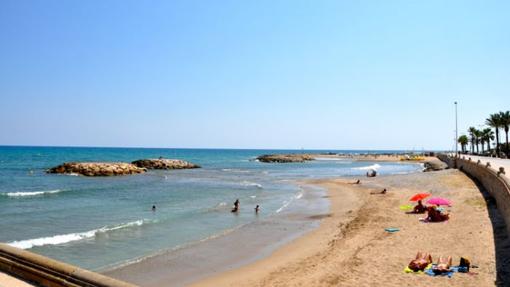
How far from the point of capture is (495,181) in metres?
23.1

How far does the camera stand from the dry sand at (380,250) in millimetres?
13055

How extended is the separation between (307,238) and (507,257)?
30.8 ft

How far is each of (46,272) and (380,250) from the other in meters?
13.2

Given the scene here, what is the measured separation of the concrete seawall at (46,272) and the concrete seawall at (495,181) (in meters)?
15.1

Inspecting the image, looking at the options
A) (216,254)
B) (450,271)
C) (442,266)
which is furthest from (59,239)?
(450,271)

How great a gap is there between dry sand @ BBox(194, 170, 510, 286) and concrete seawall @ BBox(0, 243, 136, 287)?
7917 mm

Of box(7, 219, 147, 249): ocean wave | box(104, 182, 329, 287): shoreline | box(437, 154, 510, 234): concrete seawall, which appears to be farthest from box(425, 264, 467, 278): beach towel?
box(7, 219, 147, 249): ocean wave

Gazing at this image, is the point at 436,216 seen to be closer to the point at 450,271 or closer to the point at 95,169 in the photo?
the point at 450,271

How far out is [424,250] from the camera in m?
15.9

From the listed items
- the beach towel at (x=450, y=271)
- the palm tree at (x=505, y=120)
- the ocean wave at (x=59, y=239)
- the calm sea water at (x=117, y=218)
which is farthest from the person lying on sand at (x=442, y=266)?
the palm tree at (x=505, y=120)

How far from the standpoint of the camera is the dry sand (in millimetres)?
13055

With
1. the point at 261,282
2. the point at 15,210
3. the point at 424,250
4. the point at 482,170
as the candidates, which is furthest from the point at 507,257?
the point at 15,210

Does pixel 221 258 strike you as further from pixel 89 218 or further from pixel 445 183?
pixel 445 183

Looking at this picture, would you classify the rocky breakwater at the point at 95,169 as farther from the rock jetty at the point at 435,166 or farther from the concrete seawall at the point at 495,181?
the concrete seawall at the point at 495,181
